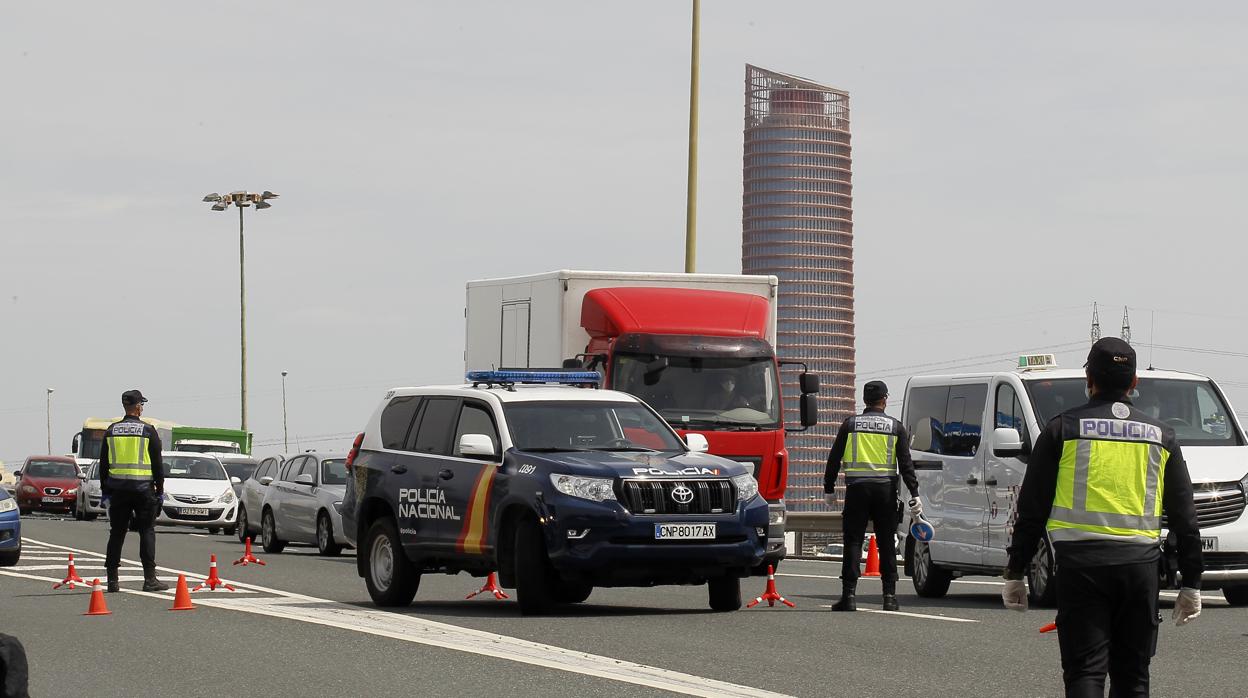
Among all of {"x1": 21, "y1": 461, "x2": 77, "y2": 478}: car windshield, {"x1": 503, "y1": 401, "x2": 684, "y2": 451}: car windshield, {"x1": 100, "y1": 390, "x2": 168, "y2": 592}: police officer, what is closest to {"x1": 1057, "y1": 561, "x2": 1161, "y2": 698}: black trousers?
{"x1": 503, "y1": 401, "x2": 684, "y2": 451}: car windshield

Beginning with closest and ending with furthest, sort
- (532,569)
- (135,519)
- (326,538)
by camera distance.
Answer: (532,569) < (135,519) < (326,538)

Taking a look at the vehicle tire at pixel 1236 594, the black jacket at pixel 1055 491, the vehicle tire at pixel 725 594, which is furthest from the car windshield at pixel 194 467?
the black jacket at pixel 1055 491

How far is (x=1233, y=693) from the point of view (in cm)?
1001

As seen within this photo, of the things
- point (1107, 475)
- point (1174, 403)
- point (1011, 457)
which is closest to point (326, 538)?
point (1011, 457)

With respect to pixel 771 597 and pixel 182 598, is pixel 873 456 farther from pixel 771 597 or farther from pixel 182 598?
pixel 182 598

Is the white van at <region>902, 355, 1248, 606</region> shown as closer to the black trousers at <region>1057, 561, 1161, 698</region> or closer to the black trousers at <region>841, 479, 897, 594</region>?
the black trousers at <region>841, 479, 897, 594</region>

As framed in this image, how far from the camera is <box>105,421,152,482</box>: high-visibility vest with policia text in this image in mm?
17703

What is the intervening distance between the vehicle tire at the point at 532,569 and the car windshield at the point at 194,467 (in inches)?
998

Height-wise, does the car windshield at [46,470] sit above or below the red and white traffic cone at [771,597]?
below

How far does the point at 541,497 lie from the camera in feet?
47.1

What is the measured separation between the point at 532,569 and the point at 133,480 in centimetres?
497

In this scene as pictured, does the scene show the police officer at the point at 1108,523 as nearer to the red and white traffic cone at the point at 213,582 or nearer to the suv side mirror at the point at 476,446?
the suv side mirror at the point at 476,446

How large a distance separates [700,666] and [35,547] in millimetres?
20082

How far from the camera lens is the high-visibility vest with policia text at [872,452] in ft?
50.6
